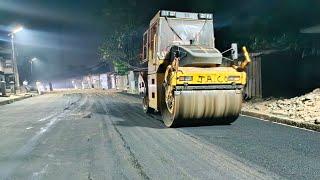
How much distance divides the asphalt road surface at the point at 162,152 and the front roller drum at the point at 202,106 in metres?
0.32

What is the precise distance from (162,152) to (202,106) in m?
2.81

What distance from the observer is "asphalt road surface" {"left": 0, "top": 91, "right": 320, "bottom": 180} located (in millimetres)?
5203

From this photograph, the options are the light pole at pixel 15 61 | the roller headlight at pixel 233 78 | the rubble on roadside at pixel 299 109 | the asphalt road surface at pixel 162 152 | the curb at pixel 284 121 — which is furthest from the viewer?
the light pole at pixel 15 61

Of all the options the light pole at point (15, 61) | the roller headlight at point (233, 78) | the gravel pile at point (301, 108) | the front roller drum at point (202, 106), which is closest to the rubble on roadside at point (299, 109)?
the gravel pile at point (301, 108)

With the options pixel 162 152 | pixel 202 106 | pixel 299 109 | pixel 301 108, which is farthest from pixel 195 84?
pixel 301 108

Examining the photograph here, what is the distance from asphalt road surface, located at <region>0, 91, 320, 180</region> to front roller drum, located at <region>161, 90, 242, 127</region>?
321 millimetres

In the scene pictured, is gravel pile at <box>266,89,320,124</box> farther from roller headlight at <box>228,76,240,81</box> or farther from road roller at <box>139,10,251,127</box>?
roller headlight at <box>228,76,240,81</box>

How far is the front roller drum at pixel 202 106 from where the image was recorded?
29.3 feet

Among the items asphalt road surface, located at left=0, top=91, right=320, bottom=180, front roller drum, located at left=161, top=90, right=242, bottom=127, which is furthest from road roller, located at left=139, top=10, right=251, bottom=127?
asphalt road surface, located at left=0, top=91, right=320, bottom=180

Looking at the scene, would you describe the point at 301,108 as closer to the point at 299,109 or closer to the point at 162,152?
the point at 299,109

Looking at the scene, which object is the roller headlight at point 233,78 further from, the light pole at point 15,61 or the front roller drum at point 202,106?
the light pole at point 15,61

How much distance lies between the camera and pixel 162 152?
21.5 feet

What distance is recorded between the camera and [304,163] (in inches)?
216

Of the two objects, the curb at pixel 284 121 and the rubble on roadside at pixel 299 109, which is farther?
the rubble on roadside at pixel 299 109
